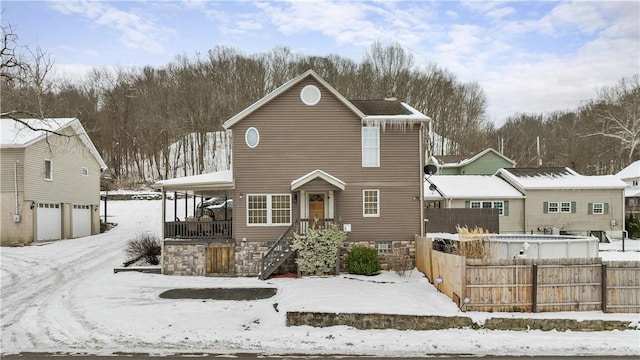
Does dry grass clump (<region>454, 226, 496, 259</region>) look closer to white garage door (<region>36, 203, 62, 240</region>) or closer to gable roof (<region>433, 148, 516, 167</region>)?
white garage door (<region>36, 203, 62, 240</region>)

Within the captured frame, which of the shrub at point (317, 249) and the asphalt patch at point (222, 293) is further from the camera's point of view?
the shrub at point (317, 249)

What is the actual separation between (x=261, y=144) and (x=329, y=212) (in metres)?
4.06

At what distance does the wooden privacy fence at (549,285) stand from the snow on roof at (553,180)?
59.4 ft

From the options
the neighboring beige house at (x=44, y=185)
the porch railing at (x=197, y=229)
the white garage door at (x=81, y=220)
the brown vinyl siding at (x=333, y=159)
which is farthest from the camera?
the white garage door at (x=81, y=220)

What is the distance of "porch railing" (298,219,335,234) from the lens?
18656 mm

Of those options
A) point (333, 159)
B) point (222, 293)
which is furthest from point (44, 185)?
point (333, 159)

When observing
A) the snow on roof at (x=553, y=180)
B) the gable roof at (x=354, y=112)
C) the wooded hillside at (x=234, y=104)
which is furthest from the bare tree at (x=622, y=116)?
the gable roof at (x=354, y=112)

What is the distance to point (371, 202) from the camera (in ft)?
64.6

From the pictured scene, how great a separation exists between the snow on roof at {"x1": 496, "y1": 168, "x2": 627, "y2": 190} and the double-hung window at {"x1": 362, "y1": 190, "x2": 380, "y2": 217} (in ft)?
47.8

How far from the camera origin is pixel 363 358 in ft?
31.4

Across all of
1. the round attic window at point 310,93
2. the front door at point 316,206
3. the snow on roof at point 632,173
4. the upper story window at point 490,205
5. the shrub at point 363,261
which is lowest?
the shrub at point 363,261

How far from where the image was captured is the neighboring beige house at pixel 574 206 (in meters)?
29.8

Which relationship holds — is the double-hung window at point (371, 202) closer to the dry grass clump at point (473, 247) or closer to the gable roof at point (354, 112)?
the gable roof at point (354, 112)

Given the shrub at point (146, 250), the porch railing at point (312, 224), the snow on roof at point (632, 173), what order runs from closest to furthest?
the porch railing at point (312, 224) < the shrub at point (146, 250) < the snow on roof at point (632, 173)
